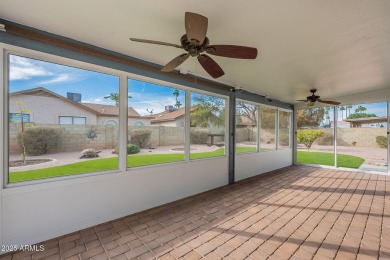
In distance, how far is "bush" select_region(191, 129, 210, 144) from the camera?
397 cm

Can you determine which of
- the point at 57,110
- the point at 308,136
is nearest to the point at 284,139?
the point at 308,136

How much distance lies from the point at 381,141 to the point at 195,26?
7.79 m

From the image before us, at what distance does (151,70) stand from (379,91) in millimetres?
6494

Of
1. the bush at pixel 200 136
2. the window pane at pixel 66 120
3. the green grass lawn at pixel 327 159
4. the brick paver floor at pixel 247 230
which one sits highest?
the window pane at pixel 66 120

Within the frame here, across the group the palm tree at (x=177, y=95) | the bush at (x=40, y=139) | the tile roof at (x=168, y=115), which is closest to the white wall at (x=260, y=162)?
the tile roof at (x=168, y=115)

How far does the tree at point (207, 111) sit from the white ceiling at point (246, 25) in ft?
3.56

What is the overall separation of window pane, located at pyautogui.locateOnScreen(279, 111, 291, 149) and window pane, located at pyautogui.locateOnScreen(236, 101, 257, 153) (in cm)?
173

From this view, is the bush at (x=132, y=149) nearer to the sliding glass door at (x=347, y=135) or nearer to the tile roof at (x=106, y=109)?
the tile roof at (x=106, y=109)

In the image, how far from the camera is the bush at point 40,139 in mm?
2295

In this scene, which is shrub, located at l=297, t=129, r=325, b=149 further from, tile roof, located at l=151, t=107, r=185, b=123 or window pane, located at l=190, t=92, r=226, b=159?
tile roof, located at l=151, t=107, r=185, b=123

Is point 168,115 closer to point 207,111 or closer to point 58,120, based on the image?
point 207,111

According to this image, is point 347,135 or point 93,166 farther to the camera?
point 347,135

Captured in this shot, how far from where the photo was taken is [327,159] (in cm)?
812

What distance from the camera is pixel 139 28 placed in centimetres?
212
